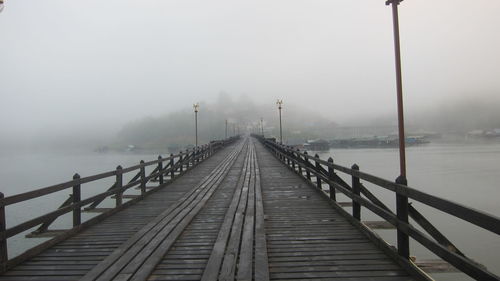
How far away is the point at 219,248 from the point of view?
5.44 meters

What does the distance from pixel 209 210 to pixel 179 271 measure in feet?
13.1

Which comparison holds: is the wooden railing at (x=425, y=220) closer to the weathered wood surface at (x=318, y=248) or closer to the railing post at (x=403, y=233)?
the railing post at (x=403, y=233)

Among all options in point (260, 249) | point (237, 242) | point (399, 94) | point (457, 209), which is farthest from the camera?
point (399, 94)

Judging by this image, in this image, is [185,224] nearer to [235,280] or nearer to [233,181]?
[235,280]

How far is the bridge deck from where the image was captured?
449cm

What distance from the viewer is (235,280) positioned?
168 inches

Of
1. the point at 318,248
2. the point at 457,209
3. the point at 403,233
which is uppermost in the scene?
the point at 457,209

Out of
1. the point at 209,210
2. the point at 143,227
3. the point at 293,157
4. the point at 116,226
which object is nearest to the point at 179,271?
the point at 143,227

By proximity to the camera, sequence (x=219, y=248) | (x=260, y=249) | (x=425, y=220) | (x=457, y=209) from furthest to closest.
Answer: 1. (x=219, y=248)
2. (x=260, y=249)
3. (x=425, y=220)
4. (x=457, y=209)

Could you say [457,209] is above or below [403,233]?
above

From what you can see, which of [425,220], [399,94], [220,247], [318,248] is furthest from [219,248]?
[399,94]

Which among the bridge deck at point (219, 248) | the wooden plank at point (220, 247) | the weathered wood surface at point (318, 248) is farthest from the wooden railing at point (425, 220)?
the wooden plank at point (220, 247)

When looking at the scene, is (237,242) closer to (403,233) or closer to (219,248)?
(219,248)

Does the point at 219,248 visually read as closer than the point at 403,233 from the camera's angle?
No
